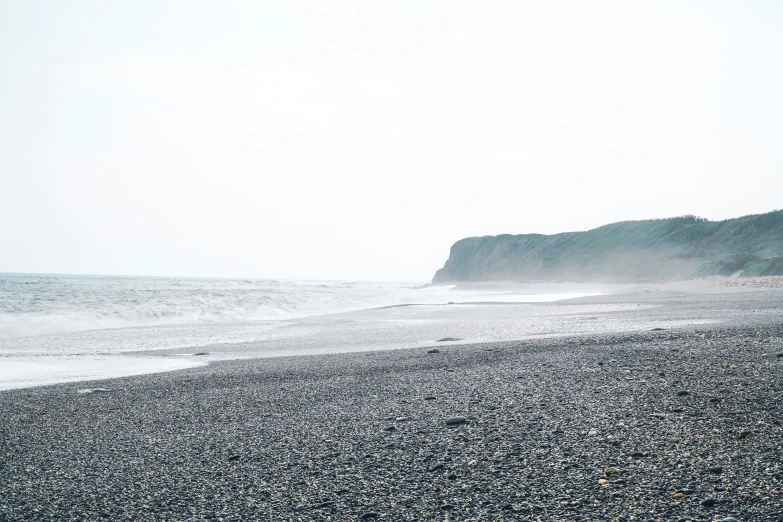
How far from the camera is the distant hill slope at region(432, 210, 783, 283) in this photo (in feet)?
190

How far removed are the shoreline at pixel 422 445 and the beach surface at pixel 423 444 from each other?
0.02 metres

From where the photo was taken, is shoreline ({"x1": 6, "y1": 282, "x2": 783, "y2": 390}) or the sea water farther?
the sea water

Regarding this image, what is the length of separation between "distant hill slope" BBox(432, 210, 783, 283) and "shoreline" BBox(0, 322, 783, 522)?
152ft

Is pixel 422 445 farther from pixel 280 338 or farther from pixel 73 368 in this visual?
pixel 280 338

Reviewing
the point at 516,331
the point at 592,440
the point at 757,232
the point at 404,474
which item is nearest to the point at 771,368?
the point at 592,440

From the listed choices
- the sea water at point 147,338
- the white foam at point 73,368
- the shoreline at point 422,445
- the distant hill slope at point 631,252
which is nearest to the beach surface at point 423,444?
the shoreline at point 422,445

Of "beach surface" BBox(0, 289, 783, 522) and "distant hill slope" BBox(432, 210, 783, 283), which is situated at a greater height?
"distant hill slope" BBox(432, 210, 783, 283)

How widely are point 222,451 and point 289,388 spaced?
116 inches

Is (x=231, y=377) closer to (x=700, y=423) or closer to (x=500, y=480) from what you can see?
(x=500, y=480)

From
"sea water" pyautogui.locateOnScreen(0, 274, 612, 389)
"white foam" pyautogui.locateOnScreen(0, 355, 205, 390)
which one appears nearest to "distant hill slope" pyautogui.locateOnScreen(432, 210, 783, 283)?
"sea water" pyautogui.locateOnScreen(0, 274, 612, 389)

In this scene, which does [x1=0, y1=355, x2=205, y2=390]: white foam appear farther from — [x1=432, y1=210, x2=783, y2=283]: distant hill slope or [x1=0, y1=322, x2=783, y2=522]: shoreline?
[x1=432, y1=210, x2=783, y2=283]: distant hill slope

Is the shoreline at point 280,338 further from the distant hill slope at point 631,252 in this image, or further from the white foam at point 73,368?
the distant hill slope at point 631,252

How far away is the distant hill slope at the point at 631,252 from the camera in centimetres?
5781

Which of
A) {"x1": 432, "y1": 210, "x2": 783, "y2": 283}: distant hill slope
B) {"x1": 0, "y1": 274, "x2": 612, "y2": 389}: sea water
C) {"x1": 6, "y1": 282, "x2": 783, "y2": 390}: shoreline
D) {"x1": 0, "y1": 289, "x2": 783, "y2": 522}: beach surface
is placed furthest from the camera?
{"x1": 432, "y1": 210, "x2": 783, "y2": 283}: distant hill slope
